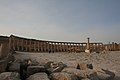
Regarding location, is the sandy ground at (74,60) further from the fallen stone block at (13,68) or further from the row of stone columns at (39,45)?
the fallen stone block at (13,68)

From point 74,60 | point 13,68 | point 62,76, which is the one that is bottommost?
point 62,76

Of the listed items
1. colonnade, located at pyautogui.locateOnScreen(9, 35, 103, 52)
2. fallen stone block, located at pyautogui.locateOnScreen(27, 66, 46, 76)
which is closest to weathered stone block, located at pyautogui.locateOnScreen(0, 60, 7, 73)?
fallen stone block, located at pyautogui.locateOnScreen(27, 66, 46, 76)

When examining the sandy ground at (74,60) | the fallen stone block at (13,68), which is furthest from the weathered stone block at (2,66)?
the sandy ground at (74,60)

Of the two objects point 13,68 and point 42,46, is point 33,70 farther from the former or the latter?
point 42,46

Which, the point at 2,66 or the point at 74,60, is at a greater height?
the point at 2,66

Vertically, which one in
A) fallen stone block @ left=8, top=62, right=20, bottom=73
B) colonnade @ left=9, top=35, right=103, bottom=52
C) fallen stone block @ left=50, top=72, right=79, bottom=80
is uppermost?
colonnade @ left=9, top=35, right=103, bottom=52

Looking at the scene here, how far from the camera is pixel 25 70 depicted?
7.87 metres

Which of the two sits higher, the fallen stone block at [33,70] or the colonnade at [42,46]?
the colonnade at [42,46]

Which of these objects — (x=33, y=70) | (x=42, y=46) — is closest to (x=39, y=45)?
(x=42, y=46)

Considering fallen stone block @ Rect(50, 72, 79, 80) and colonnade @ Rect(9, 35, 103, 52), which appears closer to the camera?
fallen stone block @ Rect(50, 72, 79, 80)

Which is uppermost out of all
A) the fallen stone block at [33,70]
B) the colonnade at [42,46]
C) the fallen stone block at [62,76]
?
the colonnade at [42,46]

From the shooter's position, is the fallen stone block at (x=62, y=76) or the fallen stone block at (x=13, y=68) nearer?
the fallen stone block at (x=62, y=76)

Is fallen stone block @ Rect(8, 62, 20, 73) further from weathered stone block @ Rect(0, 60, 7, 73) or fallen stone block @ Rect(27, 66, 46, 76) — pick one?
fallen stone block @ Rect(27, 66, 46, 76)

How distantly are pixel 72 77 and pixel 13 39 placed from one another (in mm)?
11239
